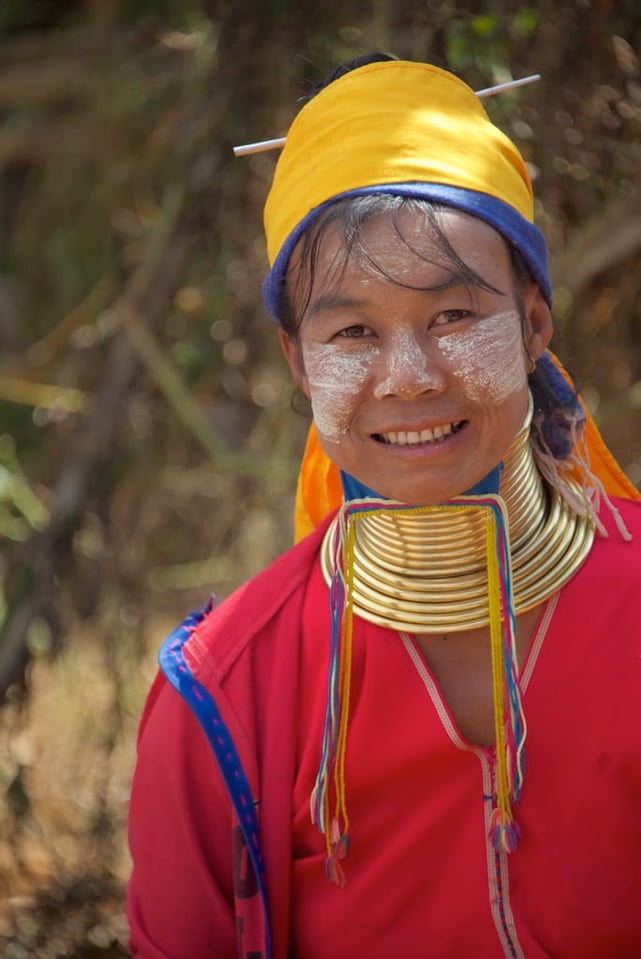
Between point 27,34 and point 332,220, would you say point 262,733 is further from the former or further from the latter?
point 27,34

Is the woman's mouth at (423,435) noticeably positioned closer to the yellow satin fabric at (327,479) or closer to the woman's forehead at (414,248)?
the woman's forehead at (414,248)

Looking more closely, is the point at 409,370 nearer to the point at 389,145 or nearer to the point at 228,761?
the point at 389,145

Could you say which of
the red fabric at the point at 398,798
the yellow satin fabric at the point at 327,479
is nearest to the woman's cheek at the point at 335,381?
the yellow satin fabric at the point at 327,479

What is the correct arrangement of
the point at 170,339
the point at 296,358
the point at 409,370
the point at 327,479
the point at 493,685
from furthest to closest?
the point at 170,339, the point at 327,479, the point at 296,358, the point at 493,685, the point at 409,370

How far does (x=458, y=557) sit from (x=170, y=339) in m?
2.08

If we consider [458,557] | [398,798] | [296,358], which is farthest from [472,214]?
[398,798]

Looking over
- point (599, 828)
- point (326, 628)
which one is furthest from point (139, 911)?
point (599, 828)

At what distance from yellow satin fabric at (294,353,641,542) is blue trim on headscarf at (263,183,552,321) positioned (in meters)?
0.27

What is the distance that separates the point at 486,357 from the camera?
1640 millimetres

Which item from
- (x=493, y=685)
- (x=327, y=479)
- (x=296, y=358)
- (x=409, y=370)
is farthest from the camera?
(x=327, y=479)

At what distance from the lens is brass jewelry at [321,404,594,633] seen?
5.71 ft

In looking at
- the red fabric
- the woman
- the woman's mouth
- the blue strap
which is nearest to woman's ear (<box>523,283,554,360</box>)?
the woman

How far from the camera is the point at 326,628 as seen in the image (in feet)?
6.12

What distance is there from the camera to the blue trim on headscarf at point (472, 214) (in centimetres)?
162
